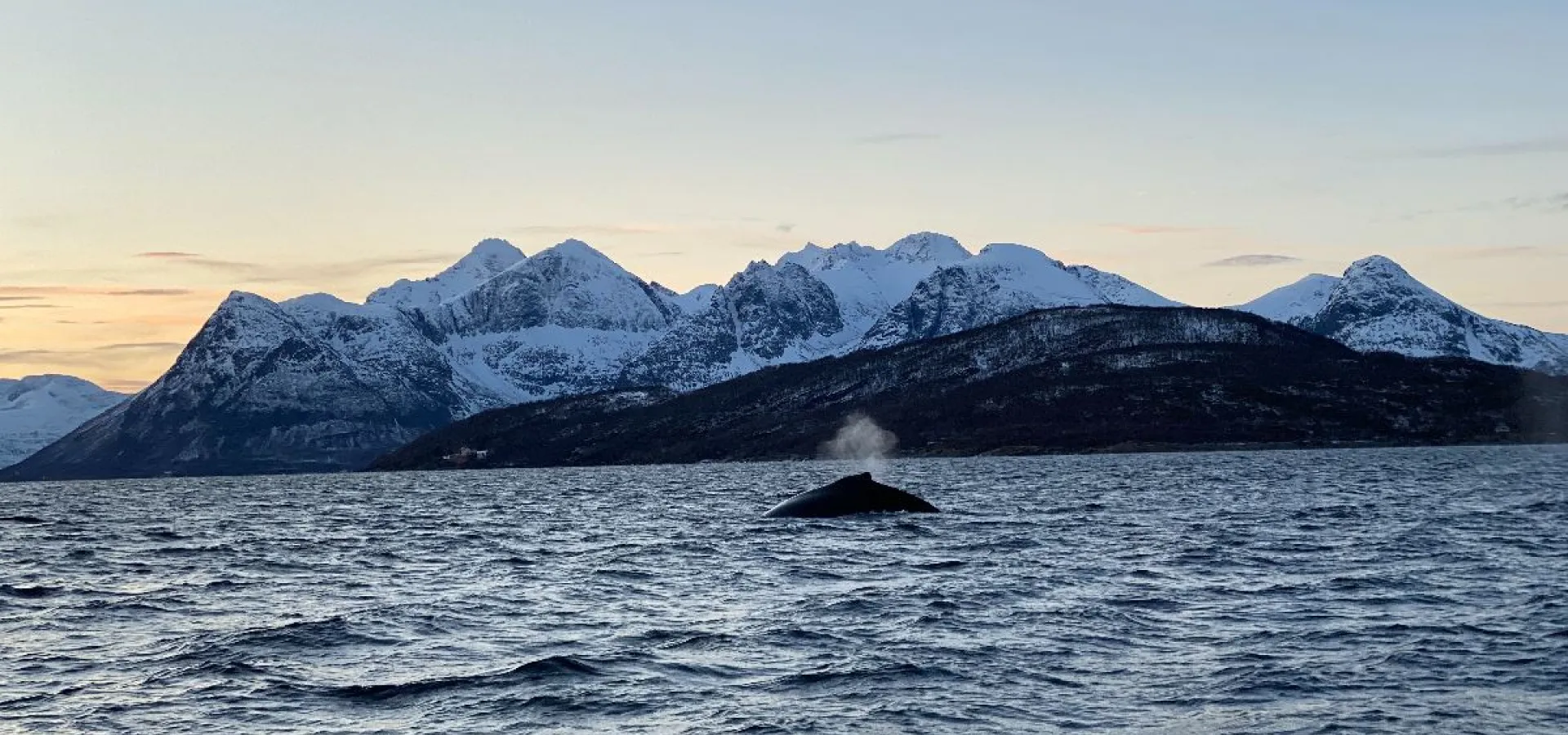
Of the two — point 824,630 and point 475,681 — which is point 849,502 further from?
point 475,681

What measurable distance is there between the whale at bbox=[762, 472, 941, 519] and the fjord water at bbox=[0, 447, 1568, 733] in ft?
31.6

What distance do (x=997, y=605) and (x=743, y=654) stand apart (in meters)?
12.2

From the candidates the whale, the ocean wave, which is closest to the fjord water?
the ocean wave

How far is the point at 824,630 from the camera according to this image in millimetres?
45031

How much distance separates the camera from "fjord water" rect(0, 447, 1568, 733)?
3369 centimetres

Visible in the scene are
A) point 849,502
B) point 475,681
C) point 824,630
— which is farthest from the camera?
point 849,502

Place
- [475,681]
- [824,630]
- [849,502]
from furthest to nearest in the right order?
[849,502]
[824,630]
[475,681]

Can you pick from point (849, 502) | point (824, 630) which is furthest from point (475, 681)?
point (849, 502)

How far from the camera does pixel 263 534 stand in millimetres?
104938

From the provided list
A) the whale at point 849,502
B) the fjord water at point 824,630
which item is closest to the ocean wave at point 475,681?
→ the fjord water at point 824,630

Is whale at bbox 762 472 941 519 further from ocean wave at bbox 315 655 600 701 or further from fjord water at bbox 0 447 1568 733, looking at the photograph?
ocean wave at bbox 315 655 600 701

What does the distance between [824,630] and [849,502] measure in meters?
55.9

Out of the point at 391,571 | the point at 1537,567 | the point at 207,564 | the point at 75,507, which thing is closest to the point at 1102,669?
the point at 1537,567

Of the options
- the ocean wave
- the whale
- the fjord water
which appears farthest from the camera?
the whale
